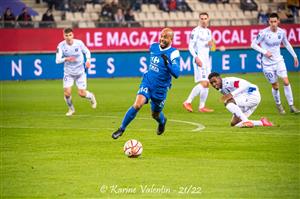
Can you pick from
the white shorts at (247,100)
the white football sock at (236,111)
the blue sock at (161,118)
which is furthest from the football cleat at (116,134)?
the white shorts at (247,100)

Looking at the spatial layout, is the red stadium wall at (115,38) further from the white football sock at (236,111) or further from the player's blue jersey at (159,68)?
the player's blue jersey at (159,68)

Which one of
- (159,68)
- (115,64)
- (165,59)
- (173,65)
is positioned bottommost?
(115,64)

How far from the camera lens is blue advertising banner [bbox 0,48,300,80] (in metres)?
36.5

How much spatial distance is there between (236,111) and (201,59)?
5618 millimetres

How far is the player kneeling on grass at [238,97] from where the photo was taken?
19234mm

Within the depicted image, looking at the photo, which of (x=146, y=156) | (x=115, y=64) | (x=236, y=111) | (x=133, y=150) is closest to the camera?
(x=133, y=150)

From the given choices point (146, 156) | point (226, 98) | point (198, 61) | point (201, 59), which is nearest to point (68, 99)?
point (198, 61)

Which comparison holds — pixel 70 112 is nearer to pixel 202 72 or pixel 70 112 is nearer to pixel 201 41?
pixel 202 72

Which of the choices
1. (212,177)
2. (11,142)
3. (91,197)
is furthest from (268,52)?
(91,197)

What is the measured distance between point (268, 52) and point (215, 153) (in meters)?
7.62

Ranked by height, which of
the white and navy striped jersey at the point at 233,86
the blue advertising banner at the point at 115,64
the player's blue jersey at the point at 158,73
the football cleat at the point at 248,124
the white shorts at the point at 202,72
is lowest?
the blue advertising banner at the point at 115,64

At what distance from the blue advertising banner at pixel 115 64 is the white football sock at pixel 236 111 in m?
18.6

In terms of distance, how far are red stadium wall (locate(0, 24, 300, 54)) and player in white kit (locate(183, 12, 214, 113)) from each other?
1423cm

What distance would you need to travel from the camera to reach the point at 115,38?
39.6m
